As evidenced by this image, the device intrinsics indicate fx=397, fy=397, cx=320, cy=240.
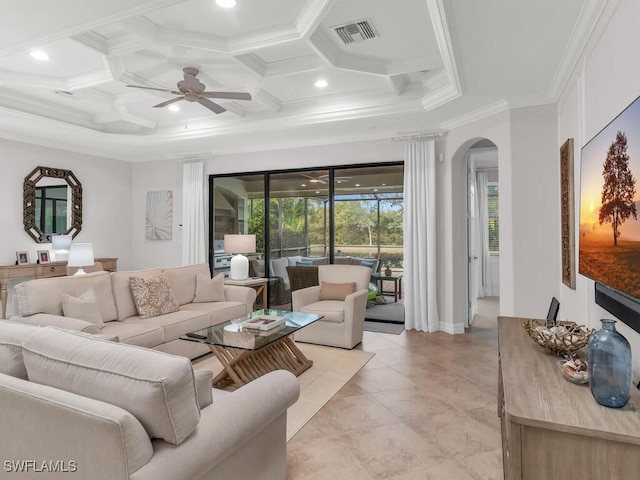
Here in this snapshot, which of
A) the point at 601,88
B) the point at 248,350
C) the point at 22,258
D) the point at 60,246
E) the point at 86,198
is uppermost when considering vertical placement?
the point at 601,88

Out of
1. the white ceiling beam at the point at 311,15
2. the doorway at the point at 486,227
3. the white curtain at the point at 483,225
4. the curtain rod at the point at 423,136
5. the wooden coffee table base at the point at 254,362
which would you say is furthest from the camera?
the white curtain at the point at 483,225

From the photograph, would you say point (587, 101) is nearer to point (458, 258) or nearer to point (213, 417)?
point (458, 258)

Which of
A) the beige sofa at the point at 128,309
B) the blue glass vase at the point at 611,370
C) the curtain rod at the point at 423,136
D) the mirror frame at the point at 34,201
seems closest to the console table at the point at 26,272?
the mirror frame at the point at 34,201

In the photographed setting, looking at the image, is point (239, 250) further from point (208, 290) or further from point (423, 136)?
point (423, 136)

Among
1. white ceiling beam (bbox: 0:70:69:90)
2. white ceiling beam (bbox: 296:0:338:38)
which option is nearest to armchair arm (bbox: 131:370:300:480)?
white ceiling beam (bbox: 296:0:338:38)

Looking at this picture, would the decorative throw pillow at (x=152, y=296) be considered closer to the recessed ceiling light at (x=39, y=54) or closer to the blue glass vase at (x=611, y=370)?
the recessed ceiling light at (x=39, y=54)

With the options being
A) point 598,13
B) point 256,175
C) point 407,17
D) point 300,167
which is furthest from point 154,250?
point 598,13

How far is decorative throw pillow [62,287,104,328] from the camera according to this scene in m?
3.26

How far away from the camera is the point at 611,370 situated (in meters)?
1.43

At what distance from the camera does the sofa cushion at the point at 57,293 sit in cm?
320

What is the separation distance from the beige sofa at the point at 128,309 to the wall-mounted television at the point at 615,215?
2939 mm

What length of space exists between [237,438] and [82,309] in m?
2.46

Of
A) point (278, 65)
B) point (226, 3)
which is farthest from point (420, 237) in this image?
point (226, 3)

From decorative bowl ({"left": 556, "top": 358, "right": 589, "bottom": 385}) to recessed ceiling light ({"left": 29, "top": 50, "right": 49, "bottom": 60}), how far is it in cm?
478
